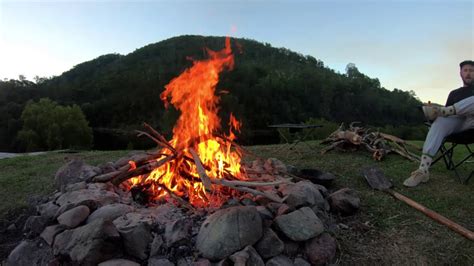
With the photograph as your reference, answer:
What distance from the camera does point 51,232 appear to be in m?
3.70

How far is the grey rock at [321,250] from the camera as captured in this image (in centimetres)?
348

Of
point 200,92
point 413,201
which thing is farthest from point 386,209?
point 200,92

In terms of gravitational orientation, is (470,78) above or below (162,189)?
above

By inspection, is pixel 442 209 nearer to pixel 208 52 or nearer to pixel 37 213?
pixel 208 52

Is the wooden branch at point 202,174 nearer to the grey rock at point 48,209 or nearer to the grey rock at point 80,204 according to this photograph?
the grey rock at point 80,204

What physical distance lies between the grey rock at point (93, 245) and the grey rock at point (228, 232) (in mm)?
705

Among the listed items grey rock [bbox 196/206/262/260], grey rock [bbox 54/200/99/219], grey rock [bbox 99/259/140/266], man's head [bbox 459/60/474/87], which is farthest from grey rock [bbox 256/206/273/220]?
man's head [bbox 459/60/474/87]

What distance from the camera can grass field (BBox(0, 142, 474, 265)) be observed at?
3609 millimetres

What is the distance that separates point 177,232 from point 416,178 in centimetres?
327

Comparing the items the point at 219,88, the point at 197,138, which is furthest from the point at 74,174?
the point at 219,88

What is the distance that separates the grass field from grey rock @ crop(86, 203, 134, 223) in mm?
1699

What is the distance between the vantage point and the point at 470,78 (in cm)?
537

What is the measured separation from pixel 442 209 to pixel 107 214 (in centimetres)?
352

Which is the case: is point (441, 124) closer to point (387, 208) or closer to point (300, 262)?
point (387, 208)
